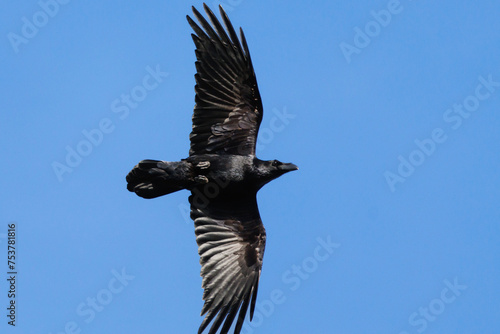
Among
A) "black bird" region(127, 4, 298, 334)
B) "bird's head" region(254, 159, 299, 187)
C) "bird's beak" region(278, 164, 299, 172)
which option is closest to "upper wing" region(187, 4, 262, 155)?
"black bird" region(127, 4, 298, 334)

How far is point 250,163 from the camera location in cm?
2258

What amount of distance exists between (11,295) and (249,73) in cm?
566

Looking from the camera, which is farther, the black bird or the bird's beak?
the bird's beak

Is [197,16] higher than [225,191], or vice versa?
[197,16]

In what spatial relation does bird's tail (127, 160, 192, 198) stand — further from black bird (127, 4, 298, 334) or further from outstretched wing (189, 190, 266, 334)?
outstretched wing (189, 190, 266, 334)

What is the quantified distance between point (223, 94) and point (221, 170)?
4.28 feet

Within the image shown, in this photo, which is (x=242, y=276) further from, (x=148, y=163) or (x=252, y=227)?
(x=148, y=163)

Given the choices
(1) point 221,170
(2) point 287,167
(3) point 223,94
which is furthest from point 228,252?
(3) point 223,94

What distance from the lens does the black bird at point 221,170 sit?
2220cm

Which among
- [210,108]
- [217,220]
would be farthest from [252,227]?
[210,108]

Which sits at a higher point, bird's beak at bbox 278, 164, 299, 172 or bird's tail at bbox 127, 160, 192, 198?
bird's tail at bbox 127, 160, 192, 198

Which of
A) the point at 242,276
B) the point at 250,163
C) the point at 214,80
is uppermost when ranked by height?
the point at 214,80

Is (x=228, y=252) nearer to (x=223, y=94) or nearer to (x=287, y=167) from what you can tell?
(x=287, y=167)

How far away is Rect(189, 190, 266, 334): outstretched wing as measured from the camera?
72.7 feet
